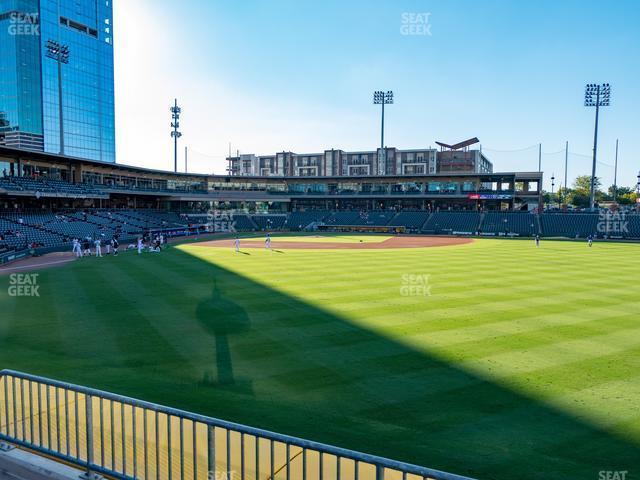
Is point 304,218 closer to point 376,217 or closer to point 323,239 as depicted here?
point 376,217

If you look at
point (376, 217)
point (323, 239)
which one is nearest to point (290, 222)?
point (376, 217)

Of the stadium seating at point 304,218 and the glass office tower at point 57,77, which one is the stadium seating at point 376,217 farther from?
the glass office tower at point 57,77

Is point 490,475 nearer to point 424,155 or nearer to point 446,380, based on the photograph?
point 446,380

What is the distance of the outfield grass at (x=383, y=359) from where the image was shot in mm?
A: 7141

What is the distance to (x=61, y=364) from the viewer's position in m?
10.5

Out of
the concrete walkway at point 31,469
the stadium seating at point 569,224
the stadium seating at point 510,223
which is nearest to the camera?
the concrete walkway at point 31,469

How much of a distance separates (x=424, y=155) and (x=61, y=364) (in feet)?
376

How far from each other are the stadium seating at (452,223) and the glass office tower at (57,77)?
7721 centimetres

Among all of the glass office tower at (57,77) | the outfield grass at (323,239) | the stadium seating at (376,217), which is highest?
the glass office tower at (57,77)

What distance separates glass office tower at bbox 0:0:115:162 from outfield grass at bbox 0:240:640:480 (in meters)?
84.1

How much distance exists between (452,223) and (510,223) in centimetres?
1004

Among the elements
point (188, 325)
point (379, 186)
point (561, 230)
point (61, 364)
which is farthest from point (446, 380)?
point (379, 186)

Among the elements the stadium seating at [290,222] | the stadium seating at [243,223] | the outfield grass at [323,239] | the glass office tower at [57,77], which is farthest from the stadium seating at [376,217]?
the glass office tower at [57,77]

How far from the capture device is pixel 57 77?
9325 cm
